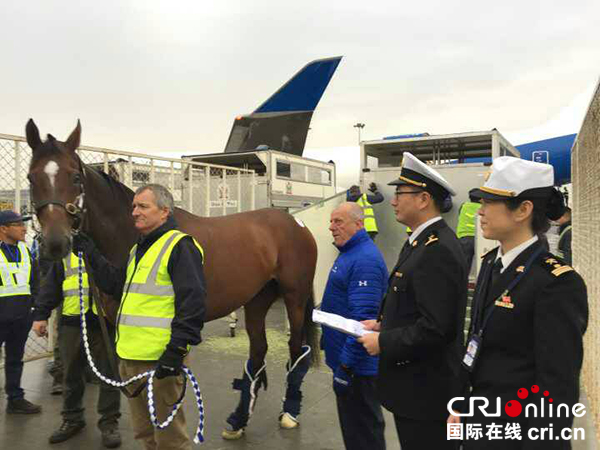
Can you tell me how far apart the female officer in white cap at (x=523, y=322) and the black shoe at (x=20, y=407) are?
382cm

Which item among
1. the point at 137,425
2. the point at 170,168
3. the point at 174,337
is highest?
the point at 170,168

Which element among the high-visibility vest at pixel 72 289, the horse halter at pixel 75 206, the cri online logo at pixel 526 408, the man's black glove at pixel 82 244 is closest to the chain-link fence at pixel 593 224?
the cri online logo at pixel 526 408

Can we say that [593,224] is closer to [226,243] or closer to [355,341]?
[355,341]

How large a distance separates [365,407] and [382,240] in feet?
20.8

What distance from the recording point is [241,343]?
643 centimetres

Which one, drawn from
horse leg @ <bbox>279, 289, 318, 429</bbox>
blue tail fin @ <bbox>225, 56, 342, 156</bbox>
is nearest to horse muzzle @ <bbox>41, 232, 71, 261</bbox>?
horse leg @ <bbox>279, 289, 318, 429</bbox>

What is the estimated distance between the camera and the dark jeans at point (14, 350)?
4.05m

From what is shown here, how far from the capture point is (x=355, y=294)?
2.50m

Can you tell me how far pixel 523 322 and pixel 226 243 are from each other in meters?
2.86

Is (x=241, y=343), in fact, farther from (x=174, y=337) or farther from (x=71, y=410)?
(x=174, y=337)

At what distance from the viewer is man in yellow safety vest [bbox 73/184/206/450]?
2.32m

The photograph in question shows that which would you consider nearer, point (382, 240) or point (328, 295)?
point (328, 295)

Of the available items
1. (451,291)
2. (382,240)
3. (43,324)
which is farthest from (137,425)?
(382,240)

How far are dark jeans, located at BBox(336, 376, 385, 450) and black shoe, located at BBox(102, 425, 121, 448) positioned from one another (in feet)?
6.36
